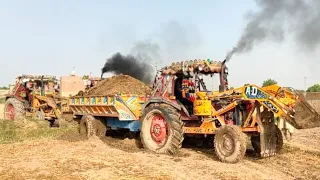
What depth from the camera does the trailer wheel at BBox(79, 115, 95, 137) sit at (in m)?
12.6

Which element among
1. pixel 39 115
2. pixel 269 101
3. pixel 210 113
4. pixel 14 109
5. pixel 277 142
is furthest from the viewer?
pixel 14 109

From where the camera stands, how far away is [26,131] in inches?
551

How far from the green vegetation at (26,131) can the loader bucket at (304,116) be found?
7.71 metres

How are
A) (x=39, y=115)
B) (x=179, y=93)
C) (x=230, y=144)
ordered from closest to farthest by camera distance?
1. (x=230, y=144)
2. (x=179, y=93)
3. (x=39, y=115)

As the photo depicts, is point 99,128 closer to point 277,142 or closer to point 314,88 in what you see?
point 277,142

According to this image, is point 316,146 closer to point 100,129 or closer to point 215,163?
point 215,163

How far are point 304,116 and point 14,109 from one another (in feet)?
44.9

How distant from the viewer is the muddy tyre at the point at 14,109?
17.7 meters

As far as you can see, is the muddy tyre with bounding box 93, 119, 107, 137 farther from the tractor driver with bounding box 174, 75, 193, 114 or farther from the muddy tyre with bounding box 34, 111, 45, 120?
the muddy tyre with bounding box 34, 111, 45, 120

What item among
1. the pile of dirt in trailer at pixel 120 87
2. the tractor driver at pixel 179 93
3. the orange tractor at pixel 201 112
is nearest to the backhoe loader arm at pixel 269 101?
the orange tractor at pixel 201 112

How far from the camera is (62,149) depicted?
10375mm

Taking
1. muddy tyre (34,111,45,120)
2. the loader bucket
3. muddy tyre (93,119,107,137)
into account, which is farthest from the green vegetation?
the loader bucket

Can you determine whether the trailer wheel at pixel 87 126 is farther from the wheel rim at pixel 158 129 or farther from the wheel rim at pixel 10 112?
the wheel rim at pixel 10 112

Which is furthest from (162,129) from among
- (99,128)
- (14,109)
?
(14,109)
